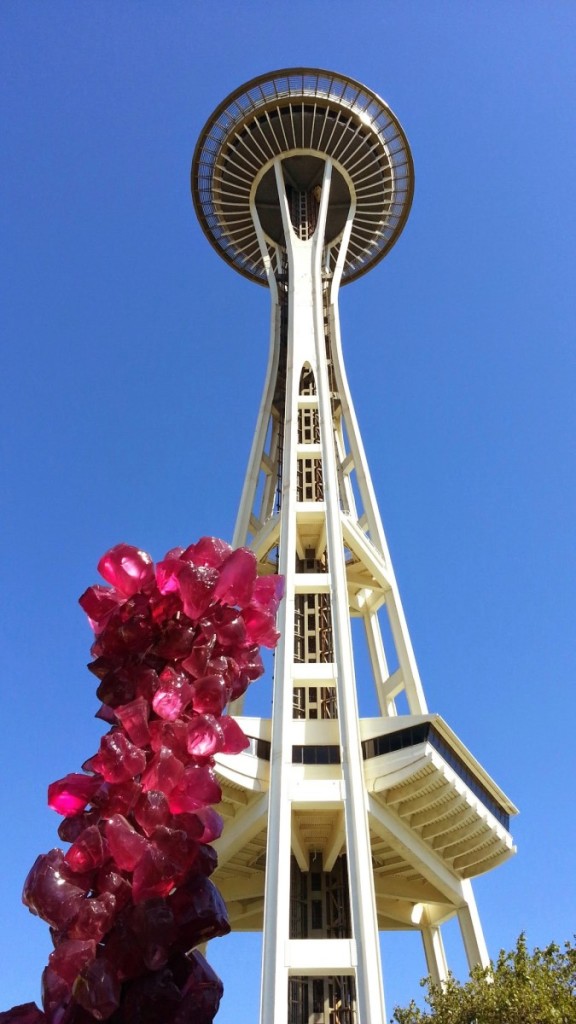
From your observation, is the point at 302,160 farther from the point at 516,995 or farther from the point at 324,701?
the point at 516,995

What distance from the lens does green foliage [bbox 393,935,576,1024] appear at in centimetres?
1375

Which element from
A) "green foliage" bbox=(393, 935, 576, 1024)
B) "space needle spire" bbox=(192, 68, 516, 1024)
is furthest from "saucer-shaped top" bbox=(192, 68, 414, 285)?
"green foliage" bbox=(393, 935, 576, 1024)

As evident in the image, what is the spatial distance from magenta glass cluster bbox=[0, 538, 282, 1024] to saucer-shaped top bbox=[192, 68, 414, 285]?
124 ft

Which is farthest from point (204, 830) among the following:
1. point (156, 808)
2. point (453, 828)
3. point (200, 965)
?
point (453, 828)

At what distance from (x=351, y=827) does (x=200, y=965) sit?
57.2 feet

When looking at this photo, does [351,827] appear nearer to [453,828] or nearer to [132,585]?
[453,828]

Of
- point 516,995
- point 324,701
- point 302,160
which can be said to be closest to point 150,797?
point 516,995

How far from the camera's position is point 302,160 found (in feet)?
127

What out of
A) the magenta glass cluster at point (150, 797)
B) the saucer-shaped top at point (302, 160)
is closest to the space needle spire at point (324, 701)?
the saucer-shaped top at point (302, 160)

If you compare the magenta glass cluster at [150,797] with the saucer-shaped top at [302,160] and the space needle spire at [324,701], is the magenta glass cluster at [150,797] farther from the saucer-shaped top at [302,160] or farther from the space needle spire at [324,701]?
the saucer-shaped top at [302,160]

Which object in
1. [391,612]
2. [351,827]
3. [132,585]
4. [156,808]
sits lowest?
[156,808]

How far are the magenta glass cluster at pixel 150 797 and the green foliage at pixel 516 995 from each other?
13864mm

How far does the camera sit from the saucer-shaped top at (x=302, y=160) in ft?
121

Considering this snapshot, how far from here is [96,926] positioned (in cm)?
232
